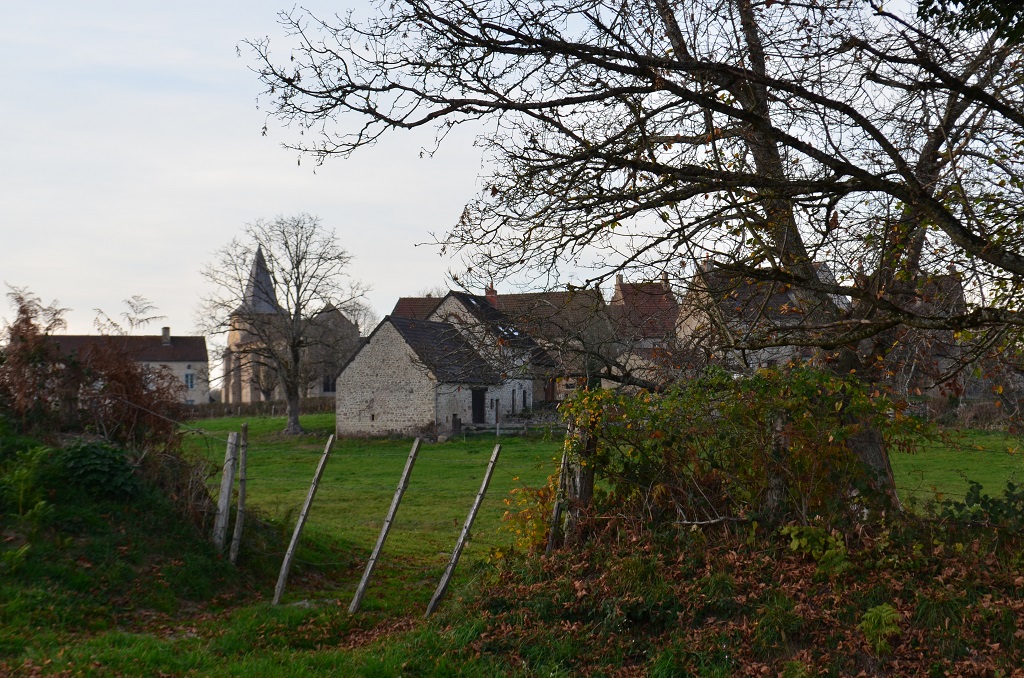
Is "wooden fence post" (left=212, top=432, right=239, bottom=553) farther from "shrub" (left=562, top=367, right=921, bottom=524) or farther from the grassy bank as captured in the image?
"shrub" (left=562, top=367, right=921, bottom=524)

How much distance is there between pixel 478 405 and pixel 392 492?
21.4 meters

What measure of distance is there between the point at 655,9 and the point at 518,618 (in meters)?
5.56

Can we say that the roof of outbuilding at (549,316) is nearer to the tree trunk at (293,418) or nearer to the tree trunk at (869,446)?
the tree trunk at (869,446)

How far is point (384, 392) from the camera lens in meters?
41.0

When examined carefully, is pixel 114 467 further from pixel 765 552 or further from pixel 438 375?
pixel 438 375

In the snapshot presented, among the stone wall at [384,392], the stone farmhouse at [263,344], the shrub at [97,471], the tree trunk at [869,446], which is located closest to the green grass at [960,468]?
the tree trunk at [869,446]

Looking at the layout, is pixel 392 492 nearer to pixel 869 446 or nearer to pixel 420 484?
pixel 420 484

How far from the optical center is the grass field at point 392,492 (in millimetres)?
12375

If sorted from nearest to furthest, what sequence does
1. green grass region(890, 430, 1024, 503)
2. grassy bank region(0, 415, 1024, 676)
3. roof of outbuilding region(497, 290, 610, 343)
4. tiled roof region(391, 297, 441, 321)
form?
grassy bank region(0, 415, 1024, 676) → roof of outbuilding region(497, 290, 610, 343) → green grass region(890, 430, 1024, 503) → tiled roof region(391, 297, 441, 321)

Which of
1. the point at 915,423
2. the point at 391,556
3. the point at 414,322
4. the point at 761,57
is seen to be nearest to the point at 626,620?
the point at 915,423

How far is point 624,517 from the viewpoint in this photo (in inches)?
349

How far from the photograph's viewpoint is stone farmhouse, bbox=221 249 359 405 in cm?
4656

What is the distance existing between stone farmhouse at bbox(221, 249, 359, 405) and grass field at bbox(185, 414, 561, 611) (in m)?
6.64

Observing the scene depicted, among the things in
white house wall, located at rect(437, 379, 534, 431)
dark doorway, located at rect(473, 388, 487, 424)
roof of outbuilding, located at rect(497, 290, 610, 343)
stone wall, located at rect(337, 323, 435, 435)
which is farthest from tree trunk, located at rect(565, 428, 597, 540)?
dark doorway, located at rect(473, 388, 487, 424)
